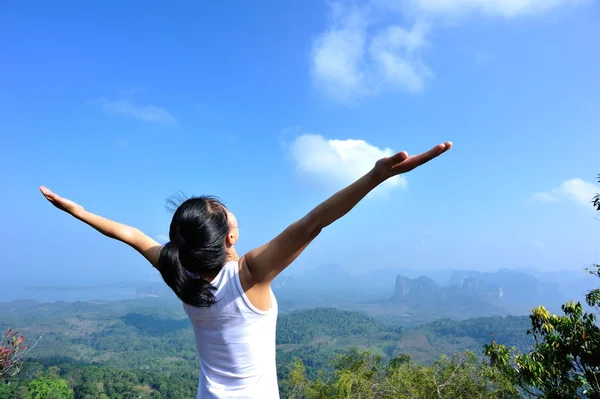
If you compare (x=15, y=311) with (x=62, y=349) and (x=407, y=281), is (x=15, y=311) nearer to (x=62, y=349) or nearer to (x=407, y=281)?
(x=62, y=349)

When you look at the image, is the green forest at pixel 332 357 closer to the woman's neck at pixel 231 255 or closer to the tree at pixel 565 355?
the tree at pixel 565 355

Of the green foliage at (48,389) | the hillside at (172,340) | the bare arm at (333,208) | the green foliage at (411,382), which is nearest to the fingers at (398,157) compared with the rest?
the bare arm at (333,208)

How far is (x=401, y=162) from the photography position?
0.80 m

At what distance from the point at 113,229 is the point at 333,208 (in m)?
0.88

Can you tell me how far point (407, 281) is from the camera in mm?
191000

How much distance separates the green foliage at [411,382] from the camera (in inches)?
348

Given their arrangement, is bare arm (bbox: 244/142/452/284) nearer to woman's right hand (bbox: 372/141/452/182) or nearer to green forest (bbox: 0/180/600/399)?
woman's right hand (bbox: 372/141/452/182)

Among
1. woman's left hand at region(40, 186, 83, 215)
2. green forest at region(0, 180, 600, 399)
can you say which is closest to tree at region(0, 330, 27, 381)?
green forest at region(0, 180, 600, 399)

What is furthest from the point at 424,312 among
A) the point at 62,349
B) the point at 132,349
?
the point at 62,349

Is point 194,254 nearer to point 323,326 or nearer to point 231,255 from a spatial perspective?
point 231,255

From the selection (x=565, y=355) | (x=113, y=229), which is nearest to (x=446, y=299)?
(x=565, y=355)

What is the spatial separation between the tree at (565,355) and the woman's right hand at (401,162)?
6.38 meters

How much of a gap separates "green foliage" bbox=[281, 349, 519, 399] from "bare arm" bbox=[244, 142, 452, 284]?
29.0ft

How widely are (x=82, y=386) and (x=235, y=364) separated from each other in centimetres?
3966
